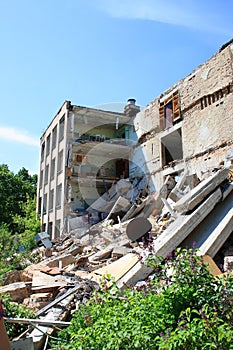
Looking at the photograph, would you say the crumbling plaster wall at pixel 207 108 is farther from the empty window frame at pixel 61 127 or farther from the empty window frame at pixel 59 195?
the empty window frame at pixel 59 195

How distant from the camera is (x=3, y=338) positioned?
4.90 feet

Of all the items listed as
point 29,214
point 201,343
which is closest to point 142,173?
point 29,214

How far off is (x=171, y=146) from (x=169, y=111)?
231 centimetres

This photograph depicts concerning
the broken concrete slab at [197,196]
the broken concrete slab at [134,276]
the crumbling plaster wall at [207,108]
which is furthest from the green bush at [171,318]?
the crumbling plaster wall at [207,108]

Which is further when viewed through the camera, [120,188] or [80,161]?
[80,161]

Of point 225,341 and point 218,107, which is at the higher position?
point 218,107

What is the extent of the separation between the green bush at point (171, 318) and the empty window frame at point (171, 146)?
13.2 meters

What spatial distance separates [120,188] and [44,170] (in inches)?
365

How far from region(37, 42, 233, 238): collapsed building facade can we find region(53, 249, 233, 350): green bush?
926 centimetres

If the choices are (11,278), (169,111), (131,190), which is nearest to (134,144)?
(131,190)

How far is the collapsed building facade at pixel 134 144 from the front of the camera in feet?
42.1

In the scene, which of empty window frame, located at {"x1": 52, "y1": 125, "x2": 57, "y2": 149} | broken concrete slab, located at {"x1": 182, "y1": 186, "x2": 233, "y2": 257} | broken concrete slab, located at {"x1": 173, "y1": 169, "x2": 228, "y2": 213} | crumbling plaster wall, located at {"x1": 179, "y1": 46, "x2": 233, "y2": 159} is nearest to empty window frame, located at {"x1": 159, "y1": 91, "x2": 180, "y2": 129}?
crumbling plaster wall, located at {"x1": 179, "y1": 46, "x2": 233, "y2": 159}

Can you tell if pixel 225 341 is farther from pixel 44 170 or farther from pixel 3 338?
pixel 44 170

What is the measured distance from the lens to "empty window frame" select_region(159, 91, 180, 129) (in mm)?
15469
